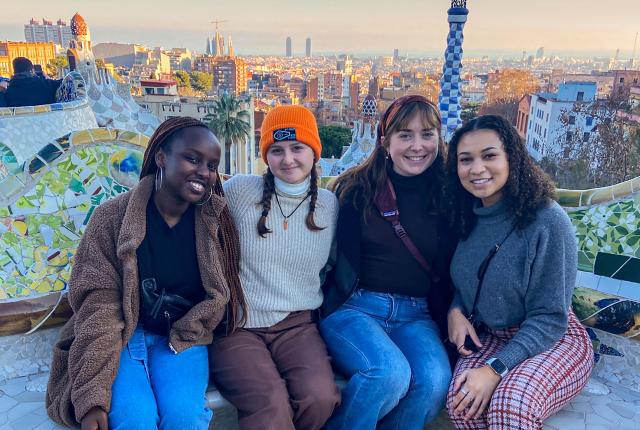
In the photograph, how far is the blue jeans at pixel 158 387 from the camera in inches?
81.6

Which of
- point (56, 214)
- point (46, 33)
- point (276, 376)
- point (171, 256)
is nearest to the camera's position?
point (276, 376)

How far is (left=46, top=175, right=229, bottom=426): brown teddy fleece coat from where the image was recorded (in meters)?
2.15

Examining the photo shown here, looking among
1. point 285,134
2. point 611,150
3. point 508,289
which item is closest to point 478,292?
point 508,289

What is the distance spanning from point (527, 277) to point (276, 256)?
1.13 metres

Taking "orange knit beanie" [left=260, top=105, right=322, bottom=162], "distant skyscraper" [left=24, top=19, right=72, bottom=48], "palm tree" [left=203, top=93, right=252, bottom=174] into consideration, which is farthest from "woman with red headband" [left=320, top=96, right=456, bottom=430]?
"distant skyscraper" [left=24, top=19, right=72, bottom=48]

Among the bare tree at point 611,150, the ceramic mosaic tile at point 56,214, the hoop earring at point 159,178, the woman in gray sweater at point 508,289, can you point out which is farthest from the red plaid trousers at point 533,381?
the bare tree at point 611,150

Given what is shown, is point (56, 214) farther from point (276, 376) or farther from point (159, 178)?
point (276, 376)

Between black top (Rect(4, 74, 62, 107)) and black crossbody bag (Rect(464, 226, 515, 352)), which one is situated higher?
black top (Rect(4, 74, 62, 107))

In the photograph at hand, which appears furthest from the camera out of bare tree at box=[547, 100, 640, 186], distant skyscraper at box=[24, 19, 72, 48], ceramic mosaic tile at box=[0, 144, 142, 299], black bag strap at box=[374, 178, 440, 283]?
distant skyscraper at box=[24, 19, 72, 48]

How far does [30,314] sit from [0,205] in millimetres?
594

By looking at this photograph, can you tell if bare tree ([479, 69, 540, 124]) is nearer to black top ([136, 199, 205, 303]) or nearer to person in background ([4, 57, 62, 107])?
person in background ([4, 57, 62, 107])

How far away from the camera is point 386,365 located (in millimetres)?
2314

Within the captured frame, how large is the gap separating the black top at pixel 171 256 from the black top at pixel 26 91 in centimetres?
674

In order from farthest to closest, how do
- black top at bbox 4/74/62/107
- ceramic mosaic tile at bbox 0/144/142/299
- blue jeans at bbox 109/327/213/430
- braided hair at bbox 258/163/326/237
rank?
black top at bbox 4/74/62/107
ceramic mosaic tile at bbox 0/144/142/299
braided hair at bbox 258/163/326/237
blue jeans at bbox 109/327/213/430
